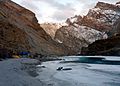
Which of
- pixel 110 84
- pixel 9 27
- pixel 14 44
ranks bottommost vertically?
pixel 110 84

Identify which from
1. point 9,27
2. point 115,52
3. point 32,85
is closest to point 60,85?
point 32,85

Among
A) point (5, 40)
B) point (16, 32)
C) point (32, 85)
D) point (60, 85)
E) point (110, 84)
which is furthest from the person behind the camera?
point (16, 32)

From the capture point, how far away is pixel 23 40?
519 feet

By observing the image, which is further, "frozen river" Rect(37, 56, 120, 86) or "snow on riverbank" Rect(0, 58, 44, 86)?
"frozen river" Rect(37, 56, 120, 86)

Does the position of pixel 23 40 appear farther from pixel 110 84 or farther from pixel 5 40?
pixel 110 84

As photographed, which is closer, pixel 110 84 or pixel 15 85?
pixel 15 85

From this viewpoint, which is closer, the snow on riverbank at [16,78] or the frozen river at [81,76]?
the snow on riverbank at [16,78]

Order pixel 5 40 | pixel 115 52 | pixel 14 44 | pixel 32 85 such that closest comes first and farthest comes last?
pixel 32 85 → pixel 5 40 → pixel 14 44 → pixel 115 52

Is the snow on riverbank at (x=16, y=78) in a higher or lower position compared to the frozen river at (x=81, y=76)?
higher

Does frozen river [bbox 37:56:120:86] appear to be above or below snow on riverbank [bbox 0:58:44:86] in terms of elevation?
below

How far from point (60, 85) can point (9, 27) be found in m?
122

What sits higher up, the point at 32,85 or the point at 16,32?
the point at 16,32

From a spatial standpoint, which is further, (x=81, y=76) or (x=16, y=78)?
(x=81, y=76)

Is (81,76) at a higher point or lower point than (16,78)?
lower
